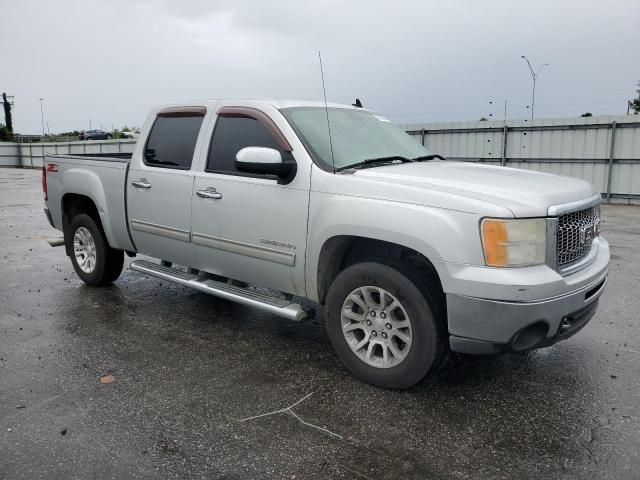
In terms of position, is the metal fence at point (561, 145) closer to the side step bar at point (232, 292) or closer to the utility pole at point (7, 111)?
the side step bar at point (232, 292)

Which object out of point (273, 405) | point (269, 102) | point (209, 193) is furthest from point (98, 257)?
point (273, 405)

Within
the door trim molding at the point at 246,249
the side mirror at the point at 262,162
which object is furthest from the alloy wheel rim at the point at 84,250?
the side mirror at the point at 262,162

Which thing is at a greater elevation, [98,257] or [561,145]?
[561,145]

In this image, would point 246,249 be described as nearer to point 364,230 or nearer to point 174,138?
point 364,230

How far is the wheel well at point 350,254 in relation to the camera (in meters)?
3.71

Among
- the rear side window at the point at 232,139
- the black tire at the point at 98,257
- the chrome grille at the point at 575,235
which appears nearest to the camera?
the chrome grille at the point at 575,235

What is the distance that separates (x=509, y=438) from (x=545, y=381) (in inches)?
36.1

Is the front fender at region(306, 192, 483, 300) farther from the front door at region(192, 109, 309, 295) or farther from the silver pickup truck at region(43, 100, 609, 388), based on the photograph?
the front door at region(192, 109, 309, 295)

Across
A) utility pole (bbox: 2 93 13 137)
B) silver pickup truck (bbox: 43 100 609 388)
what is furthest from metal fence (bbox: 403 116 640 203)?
utility pole (bbox: 2 93 13 137)

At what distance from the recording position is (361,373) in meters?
3.76

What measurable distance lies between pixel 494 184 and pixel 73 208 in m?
4.83

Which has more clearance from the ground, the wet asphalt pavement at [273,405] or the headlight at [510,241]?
the headlight at [510,241]

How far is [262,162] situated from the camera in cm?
389

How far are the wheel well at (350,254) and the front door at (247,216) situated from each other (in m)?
0.17
